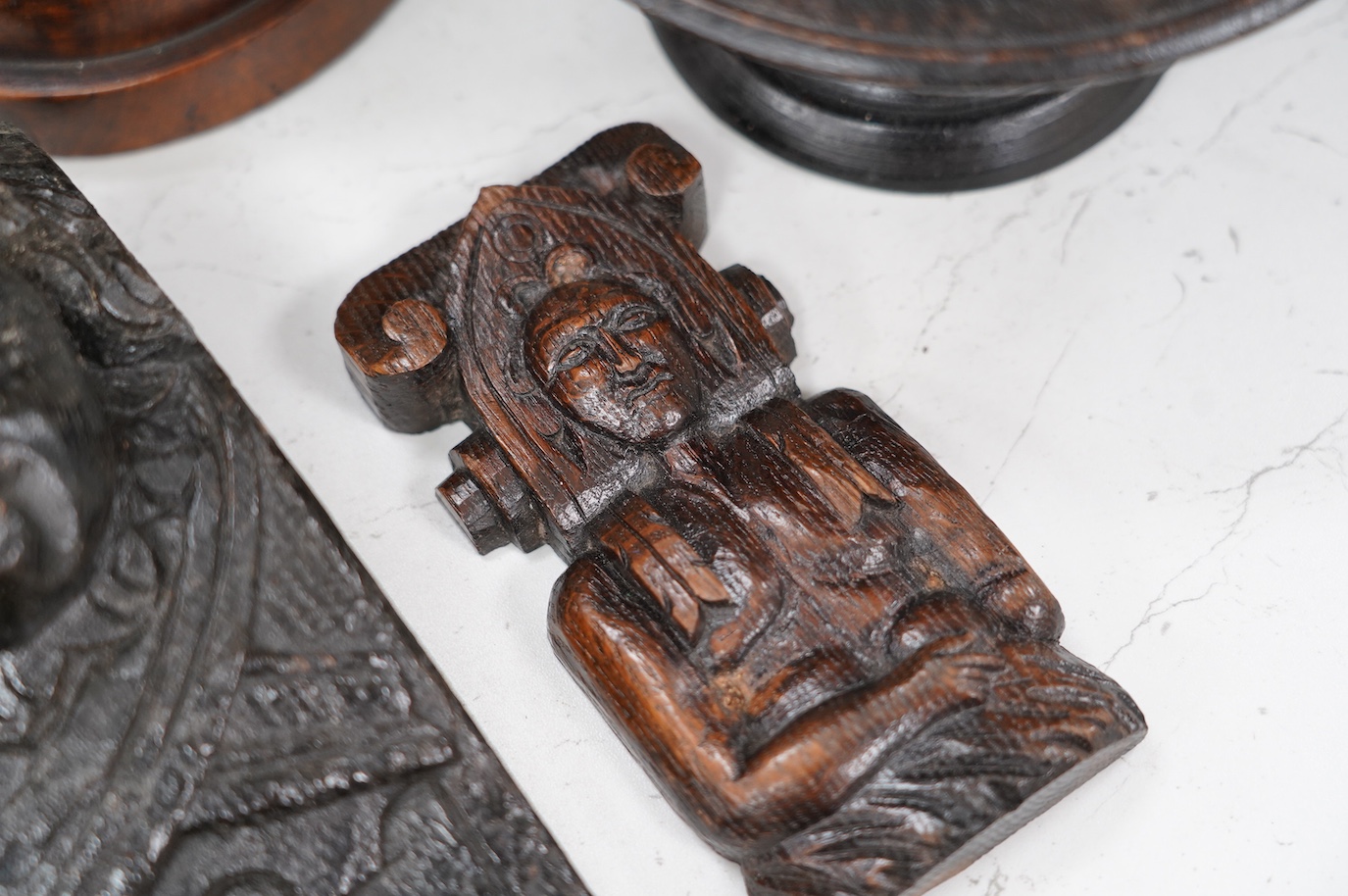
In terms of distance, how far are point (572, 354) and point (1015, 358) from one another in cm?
63

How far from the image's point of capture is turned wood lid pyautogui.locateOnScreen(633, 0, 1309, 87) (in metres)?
1.22

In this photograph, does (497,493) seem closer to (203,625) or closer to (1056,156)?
(203,625)

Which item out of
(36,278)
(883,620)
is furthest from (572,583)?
(36,278)

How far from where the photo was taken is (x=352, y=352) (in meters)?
1.53

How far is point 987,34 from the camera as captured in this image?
123 cm

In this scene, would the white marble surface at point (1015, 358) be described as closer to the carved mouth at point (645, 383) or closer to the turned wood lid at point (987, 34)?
the carved mouth at point (645, 383)

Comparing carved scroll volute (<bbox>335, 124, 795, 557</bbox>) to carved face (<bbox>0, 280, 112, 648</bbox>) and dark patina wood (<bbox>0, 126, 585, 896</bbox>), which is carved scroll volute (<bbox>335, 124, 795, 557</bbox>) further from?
carved face (<bbox>0, 280, 112, 648</bbox>)

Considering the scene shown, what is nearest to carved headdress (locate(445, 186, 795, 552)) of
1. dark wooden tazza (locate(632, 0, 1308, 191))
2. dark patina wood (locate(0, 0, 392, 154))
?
dark wooden tazza (locate(632, 0, 1308, 191))

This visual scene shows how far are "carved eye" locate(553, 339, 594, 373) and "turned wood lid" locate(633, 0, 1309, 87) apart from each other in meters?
0.40

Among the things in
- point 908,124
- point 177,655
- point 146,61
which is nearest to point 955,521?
point 908,124

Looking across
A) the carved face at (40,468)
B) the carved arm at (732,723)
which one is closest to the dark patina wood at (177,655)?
the carved face at (40,468)

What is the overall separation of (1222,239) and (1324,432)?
0.31 meters

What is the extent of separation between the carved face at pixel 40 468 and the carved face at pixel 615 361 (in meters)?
0.48

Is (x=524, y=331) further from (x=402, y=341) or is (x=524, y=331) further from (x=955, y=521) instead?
(x=955, y=521)
